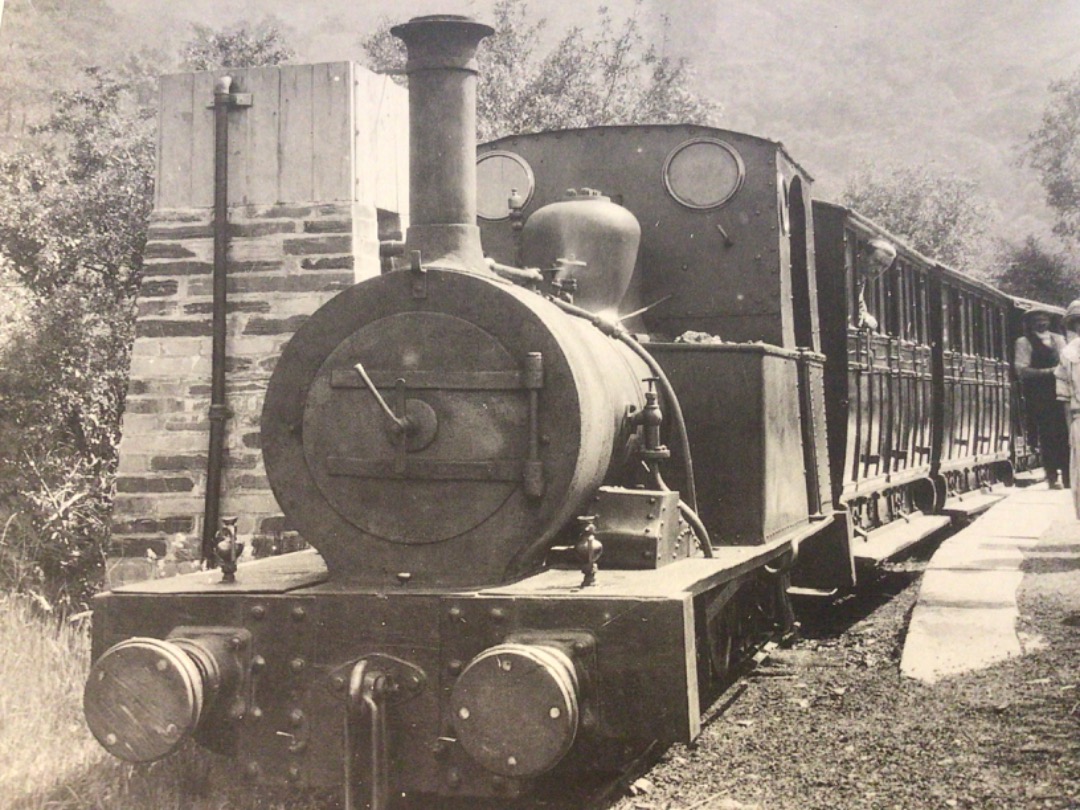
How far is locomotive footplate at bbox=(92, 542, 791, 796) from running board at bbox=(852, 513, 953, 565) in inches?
143

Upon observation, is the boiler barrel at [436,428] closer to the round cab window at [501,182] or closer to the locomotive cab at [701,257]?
the locomotive cab at [701,257]

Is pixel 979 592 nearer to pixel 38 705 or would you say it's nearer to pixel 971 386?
pixel 38 705

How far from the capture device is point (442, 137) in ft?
13.0

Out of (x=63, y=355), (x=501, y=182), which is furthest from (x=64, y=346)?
(x=501, y=182)

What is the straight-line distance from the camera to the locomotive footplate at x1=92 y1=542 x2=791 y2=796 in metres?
3.27

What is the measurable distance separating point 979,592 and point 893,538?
5.45ft

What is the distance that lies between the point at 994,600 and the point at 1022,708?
1856 mm

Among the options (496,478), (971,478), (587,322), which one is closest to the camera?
(496,478)

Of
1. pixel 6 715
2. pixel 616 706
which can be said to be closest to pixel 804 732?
pixel 616 706

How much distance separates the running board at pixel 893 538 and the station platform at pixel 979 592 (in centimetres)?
25

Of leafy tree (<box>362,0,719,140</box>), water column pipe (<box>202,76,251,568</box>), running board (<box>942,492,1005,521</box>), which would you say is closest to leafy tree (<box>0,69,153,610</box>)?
water column pipe (<box>202,76,251,568</box>)

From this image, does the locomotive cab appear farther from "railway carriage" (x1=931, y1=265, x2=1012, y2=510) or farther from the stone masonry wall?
"railway carriage" (x1=931, y1=265, x2=1012, y2=510)

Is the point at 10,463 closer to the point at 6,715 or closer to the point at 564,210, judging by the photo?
the point at 6,715

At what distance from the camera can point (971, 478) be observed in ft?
43.4
